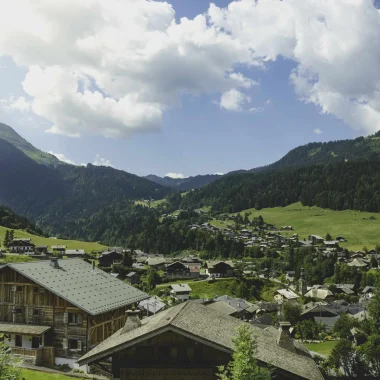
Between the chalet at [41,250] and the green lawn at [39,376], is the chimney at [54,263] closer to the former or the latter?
the green lawn at [39,376]

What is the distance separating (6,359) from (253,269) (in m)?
161

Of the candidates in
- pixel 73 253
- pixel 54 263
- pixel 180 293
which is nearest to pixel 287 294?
pixel 180 293

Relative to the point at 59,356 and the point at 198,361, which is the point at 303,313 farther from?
the point at 198,361

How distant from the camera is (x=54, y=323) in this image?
38500mm

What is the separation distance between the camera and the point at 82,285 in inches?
1606

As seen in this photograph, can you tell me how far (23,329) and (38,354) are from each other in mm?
2665

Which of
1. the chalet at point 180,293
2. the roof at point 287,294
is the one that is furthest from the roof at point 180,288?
the roof at point 287,294

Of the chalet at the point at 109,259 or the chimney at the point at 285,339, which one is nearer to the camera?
the chimney at the point at 285,339

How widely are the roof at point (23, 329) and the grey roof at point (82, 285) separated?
3.44 meters

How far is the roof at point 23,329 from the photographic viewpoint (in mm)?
37147

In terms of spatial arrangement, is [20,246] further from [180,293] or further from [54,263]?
[54,263]

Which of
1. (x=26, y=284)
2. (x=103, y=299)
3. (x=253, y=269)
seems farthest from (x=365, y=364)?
(x=253, y=269)

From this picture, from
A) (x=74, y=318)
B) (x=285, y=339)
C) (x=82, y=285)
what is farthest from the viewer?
(x=82, y=285)

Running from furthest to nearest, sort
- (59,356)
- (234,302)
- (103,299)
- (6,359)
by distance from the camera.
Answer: (234,302) → (103,299) → (59,356) → (6,359)
